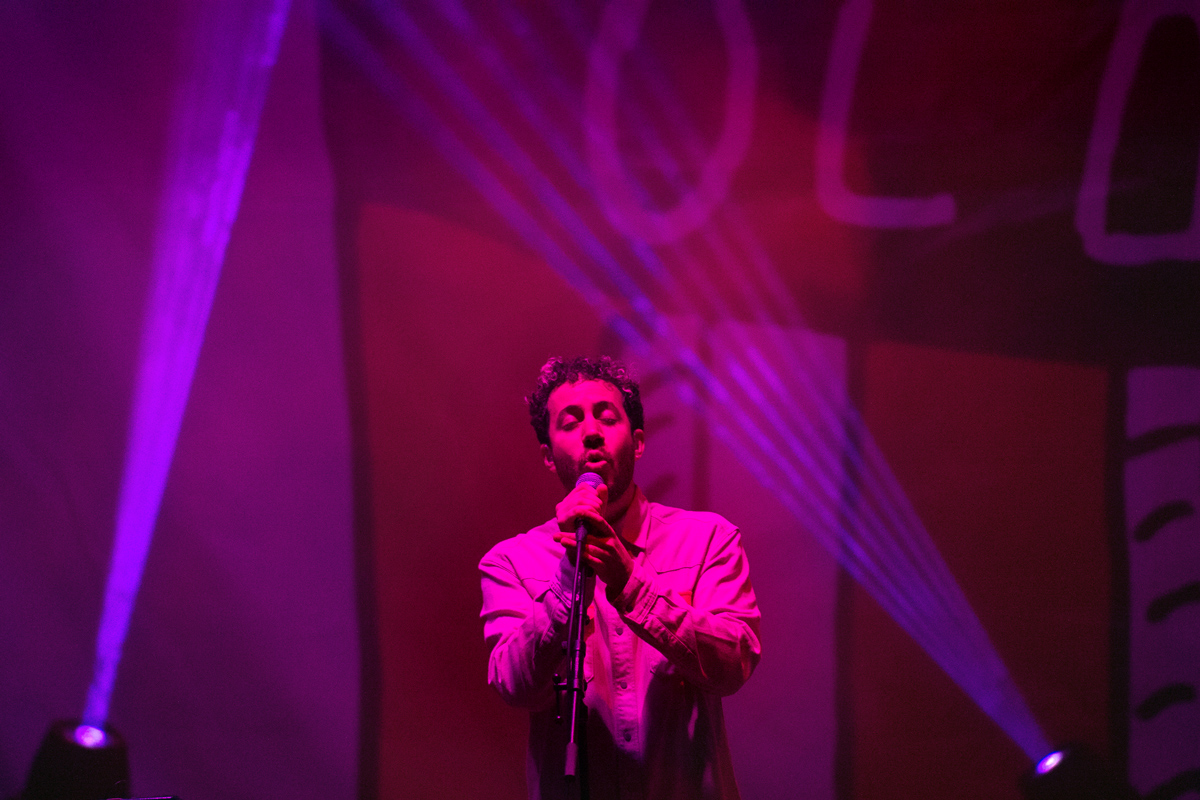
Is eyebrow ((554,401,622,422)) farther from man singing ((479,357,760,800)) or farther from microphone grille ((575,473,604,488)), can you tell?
microphone grille ((575,473,604,488))

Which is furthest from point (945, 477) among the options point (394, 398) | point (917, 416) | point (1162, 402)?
point (394, 398)

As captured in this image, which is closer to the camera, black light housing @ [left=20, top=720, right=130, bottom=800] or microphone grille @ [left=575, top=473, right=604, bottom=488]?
microphone grille @ [left=575, top=473, right=604, bottom=488]

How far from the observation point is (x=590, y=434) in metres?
2.26

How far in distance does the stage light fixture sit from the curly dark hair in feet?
5.19

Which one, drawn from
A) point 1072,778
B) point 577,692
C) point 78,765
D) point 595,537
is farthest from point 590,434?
point 78,765

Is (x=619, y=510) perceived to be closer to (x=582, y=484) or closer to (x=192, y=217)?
(x=582, y=484)

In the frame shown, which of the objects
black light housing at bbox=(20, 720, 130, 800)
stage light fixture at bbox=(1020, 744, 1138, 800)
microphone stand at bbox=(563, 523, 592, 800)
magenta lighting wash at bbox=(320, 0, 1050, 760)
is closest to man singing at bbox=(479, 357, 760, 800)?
microphone stand at bbox=(563, 523, 592, 800)

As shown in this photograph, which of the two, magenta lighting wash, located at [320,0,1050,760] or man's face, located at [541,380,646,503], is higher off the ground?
magenta lighting wash, located at [320,0,1050,760]

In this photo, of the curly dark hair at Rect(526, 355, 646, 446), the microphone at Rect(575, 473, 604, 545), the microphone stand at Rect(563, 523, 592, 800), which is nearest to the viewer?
the microphone stand at Rect(563, 523, 592, 800)

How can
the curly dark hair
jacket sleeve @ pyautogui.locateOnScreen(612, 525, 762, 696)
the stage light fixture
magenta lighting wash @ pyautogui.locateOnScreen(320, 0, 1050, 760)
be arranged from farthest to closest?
magenta lighting wash @ pyautogui.locateOnScreen(320, 0, 1050, 760) → the stage light fixture → the curly dark hair → jacket sleeve @ pyautogui.locateOnScreen(612, 525, 762, 696)

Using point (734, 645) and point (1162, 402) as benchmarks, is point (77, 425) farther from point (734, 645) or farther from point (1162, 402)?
point (1162, 402)

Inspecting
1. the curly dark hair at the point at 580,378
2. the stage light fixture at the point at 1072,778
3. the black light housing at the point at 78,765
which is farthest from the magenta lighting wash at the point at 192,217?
the stage light fixture at the point at 1072,778

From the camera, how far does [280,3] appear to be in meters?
3.30

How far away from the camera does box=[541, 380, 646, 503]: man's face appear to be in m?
2.25
